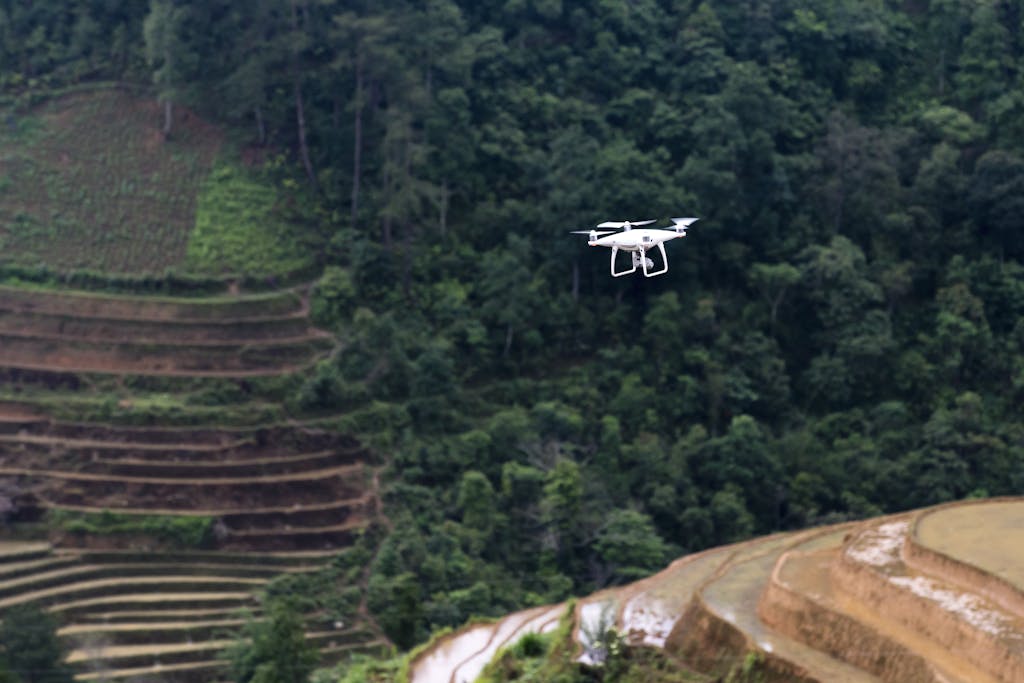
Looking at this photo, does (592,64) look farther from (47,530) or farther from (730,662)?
(730,662)

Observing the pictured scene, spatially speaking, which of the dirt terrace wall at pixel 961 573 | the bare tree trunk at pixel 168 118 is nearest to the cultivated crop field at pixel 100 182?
the bare tree trunk at pixel 168 118

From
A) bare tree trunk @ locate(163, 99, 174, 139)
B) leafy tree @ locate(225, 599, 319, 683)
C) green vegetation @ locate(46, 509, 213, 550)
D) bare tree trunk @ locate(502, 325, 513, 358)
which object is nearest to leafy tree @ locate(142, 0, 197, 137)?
bare tree trunk @ locate(163, 99, 174, 139)

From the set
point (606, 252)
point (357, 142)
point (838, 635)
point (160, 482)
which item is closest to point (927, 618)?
point (838, 635)

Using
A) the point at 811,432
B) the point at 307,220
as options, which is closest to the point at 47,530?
the point at 307,220

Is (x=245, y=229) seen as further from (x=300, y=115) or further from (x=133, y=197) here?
(x=300, y=115)

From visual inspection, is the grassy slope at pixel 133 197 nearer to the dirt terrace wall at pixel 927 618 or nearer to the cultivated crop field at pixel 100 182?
the cultivated crop field at pixel 100 182

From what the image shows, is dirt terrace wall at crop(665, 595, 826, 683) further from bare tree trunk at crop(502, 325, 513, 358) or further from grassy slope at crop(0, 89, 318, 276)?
grassy slope at crop(0, 89, 318, 276)
